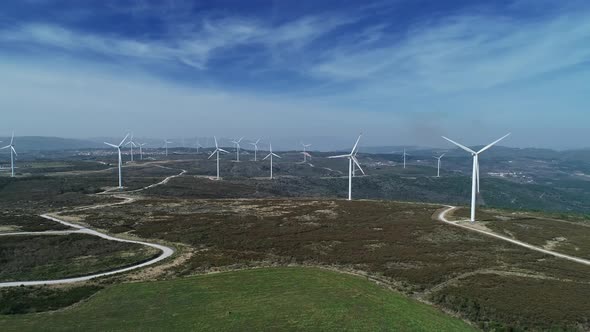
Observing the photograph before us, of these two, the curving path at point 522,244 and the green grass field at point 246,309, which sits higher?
the green grass field at point 246,309

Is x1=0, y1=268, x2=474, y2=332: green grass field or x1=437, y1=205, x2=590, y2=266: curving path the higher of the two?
x1=0, y1=268, x2=474, y2=332: green grass field

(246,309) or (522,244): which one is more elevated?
(246,309)

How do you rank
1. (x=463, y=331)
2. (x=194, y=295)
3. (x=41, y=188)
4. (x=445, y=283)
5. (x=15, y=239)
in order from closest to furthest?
(x=463, y=331), (x=194, y=295), (x=445, y=283), (x=15, y=239), (x=41, y=188)

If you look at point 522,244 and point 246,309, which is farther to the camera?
point 522,244

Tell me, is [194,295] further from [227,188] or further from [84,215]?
[227,188]

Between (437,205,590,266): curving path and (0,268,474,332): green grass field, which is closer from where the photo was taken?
(0,268,474,332): green grass field

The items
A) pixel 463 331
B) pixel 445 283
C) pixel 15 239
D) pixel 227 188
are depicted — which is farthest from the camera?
pixel 227 188

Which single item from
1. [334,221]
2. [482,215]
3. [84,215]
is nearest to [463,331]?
[334,221]

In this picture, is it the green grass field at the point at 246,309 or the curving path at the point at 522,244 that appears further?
the curving path at the point at 522,244
